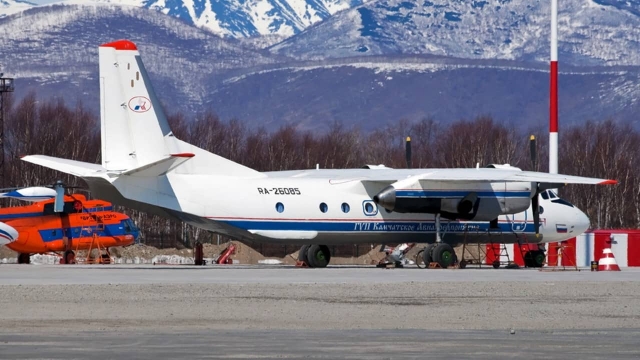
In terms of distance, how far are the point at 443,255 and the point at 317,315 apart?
20.5 m

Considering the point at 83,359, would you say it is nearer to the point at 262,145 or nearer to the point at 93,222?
the point at 93,222

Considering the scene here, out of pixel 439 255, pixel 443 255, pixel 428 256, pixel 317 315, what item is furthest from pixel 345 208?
pixel 317 315

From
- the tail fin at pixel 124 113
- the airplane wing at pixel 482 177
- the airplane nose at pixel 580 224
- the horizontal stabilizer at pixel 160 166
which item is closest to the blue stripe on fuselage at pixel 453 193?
the airplane wing at pixel 482 177

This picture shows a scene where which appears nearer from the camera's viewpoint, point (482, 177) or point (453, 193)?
point (482, 177)

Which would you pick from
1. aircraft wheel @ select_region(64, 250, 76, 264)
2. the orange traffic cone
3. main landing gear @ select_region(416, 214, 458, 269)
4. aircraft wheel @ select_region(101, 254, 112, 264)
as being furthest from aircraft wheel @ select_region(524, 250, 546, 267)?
aircraft wheel @ select_region(64, 250, 76, 264)

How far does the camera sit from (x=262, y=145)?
371ft

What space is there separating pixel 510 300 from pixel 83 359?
Result: 14250mm

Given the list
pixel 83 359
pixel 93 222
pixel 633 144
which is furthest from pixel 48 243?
pixel 633 144

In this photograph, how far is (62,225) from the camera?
5703cm

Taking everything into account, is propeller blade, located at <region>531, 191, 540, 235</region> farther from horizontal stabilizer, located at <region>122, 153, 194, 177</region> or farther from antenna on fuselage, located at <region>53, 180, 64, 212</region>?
antenna on fuselage, located at <region>53, 180, 64, 212</region>

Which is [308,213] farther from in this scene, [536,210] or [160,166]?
[536,210]

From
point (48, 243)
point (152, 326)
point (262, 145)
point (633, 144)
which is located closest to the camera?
point (152, 326)

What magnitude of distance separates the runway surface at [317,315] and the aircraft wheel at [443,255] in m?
5.44

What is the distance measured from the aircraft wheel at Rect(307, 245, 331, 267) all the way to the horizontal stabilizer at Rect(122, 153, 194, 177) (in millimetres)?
7251
